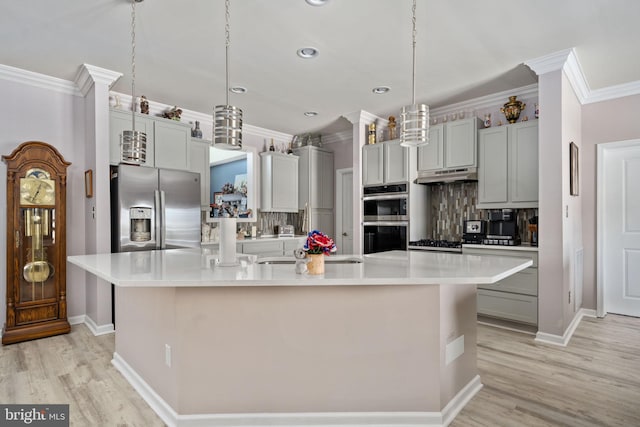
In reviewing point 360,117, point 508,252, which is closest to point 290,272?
point 508,252

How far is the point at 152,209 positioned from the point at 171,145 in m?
0.87

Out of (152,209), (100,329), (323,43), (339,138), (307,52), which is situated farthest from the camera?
(339,138)

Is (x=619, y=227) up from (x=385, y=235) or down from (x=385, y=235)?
up

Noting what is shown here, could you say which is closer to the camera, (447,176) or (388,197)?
(447,176)

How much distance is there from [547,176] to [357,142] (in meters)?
2.41

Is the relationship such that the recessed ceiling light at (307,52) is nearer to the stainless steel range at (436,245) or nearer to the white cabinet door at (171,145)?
the white cabinet door at (171,145)

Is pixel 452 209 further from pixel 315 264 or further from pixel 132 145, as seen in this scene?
pixel 132 145

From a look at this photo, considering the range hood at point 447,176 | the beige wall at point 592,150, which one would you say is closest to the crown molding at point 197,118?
the range hood at point 447,176

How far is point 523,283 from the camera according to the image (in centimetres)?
370

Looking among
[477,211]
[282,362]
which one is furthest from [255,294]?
[477,211]

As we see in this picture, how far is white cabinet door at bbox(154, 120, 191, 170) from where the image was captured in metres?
4.23

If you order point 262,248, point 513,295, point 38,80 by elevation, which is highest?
point 38,80

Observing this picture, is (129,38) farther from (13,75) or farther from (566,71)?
(566,71)

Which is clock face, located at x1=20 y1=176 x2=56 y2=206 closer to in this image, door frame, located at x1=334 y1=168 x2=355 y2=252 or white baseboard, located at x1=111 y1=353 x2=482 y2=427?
white baseboard, located at x1=111 y1=353 x2=482 y2=427
